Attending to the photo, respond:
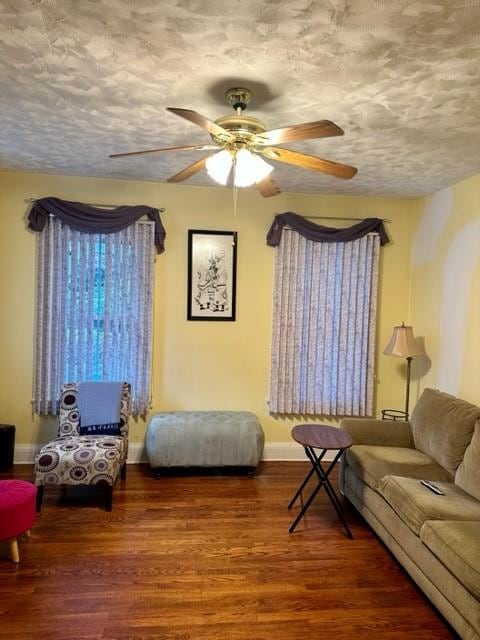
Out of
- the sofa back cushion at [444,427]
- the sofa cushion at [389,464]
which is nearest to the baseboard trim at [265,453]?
the sofa cushion at [389,464]

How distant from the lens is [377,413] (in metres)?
4.59

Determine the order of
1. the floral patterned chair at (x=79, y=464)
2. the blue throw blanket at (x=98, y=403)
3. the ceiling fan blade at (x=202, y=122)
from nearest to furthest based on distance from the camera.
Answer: the ceiling fan blade at (x=202, y=122) → the floral patterned chair at (x=79, y=464) → the blue throw blanket at (x=98, y=403)

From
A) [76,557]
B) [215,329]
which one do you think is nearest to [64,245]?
[215,329]

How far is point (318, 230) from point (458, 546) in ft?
9.75

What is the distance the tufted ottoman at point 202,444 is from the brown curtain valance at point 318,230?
6.05ft

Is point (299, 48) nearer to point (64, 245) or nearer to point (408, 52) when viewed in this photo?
point (408, 52)

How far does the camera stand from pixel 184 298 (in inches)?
170

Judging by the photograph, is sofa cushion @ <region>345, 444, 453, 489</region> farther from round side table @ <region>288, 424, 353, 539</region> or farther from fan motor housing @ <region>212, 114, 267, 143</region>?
fan motor housing @ <region>212, 114, 267, 143</region>

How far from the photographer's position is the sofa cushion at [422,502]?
7.86ft

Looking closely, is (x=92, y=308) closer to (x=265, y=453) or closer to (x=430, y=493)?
(x=265, y=453)

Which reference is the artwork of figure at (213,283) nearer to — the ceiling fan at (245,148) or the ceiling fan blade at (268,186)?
the ceiling fan blade at (268,186)

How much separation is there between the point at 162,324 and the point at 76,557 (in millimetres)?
2147

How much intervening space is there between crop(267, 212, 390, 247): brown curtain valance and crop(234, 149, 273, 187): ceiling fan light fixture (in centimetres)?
201

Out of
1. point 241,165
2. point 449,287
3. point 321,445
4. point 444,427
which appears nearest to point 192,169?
point 241,165
